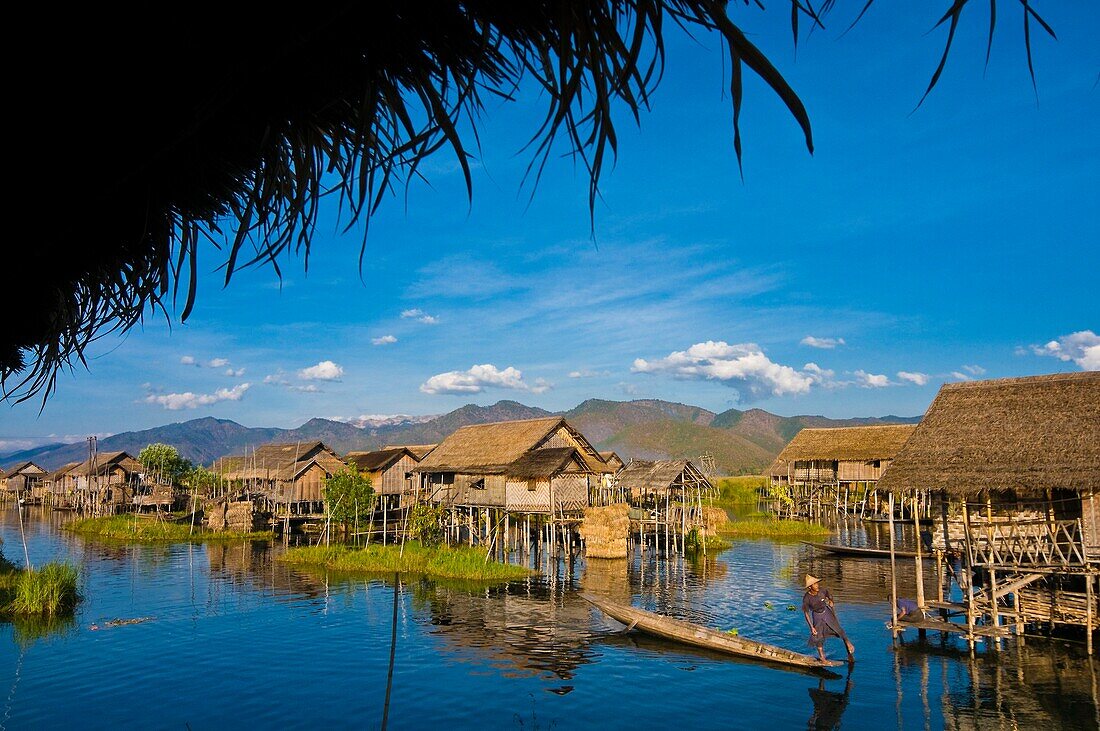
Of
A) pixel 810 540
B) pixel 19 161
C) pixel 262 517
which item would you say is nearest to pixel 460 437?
pixel 262 517

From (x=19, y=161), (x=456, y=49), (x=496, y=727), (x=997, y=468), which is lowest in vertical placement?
(x=496, y=727)

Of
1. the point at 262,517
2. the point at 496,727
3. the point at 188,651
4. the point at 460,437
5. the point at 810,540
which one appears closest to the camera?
the point at 496,727

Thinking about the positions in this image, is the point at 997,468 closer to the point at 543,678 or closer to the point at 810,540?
the point at 543,678

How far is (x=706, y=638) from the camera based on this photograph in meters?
17.0

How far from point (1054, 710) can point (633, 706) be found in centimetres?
739

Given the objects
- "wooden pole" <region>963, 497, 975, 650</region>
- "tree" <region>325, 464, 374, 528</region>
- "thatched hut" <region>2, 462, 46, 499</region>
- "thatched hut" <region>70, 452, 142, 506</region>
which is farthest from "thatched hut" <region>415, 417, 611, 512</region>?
"thatched hut" <region>2, 462, 46, 499</region>

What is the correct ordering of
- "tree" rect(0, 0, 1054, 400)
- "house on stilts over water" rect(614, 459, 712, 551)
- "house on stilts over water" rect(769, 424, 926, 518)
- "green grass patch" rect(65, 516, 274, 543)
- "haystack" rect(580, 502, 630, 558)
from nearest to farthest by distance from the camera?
"tree" rect(0, 0, 1054, 400) < "haystack" rect(580, 502, 630, 558) < "house on stilts over water" rect(614, 459, 712, 551) < "green grass patch" rect(65, 516, 274, 543) < "house on stilts over water" rect(769, 424, 926, 518)

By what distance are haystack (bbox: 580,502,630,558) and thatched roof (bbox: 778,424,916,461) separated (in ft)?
77.2

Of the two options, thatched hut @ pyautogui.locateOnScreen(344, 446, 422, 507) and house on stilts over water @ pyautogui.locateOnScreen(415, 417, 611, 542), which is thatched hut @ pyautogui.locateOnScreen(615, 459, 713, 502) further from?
thatched hut @ pyautogui.locateOnScreen(344, 446, 422, 507)

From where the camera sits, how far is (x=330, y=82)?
2018 millimetres

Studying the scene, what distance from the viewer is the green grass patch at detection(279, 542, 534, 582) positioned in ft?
89.9

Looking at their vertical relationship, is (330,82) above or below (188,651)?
above

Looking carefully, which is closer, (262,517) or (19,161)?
(19,161)

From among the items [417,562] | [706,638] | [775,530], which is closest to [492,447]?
[417,562]
